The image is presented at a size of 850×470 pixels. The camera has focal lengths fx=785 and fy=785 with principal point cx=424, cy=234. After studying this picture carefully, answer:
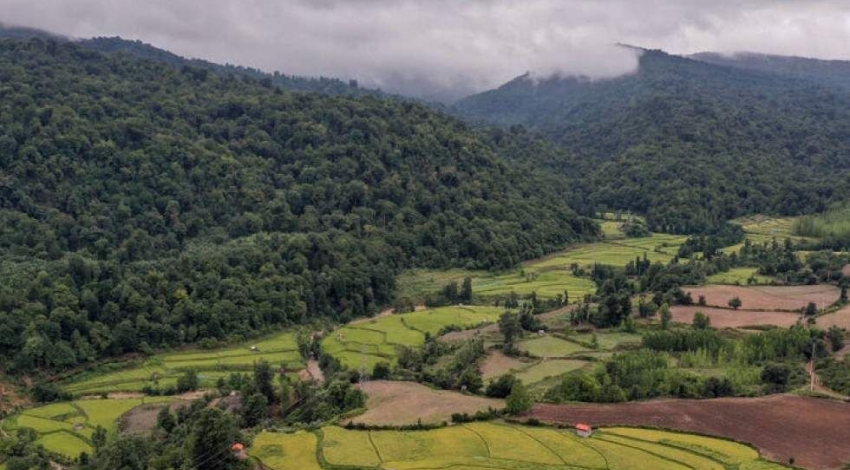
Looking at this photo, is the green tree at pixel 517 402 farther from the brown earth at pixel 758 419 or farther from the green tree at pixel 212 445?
the green tree at pixel 212 445

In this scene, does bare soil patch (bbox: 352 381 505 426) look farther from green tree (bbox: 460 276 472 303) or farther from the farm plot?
the farm plot

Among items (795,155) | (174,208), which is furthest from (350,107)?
(795,155)

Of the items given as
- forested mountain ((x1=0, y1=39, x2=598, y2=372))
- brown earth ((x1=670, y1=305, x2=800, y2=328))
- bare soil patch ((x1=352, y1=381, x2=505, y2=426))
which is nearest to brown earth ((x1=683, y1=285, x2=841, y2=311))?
brown earth ((x1=670, y1=305, x2=800, y2=328))

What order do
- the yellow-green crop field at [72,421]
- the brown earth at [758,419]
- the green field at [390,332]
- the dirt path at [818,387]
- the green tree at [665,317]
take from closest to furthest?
the brown earth at [758,419], the dirt path at [818,387], the yellow-green crop field at [72,421], the green tree at [665,317], the green field at [390,332]

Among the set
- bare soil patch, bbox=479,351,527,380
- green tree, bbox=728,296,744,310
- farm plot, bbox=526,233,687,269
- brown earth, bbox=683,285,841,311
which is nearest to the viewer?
bare soil patch, bbox=479,351,527,380

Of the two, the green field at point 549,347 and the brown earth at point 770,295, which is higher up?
the brown earth at point 770,295

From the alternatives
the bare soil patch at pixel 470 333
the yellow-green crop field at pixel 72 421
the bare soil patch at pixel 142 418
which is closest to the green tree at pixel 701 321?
the bare soil patch at pixel 470 333
